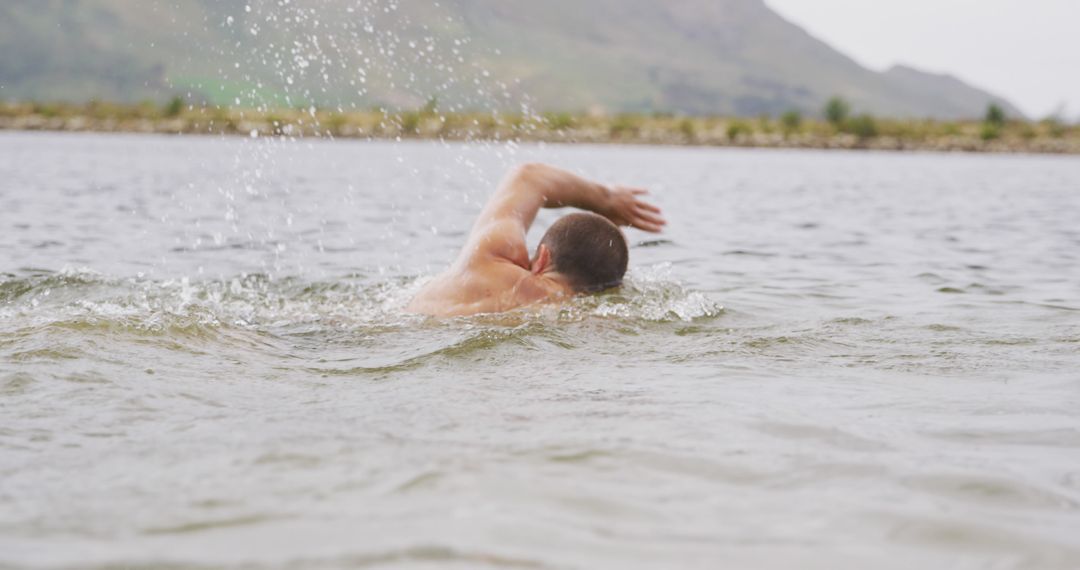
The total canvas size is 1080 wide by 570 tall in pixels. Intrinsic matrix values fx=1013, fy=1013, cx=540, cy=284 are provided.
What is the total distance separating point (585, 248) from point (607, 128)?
2162 inches

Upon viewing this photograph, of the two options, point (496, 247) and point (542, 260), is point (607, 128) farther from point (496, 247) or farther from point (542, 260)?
point (496, 247)

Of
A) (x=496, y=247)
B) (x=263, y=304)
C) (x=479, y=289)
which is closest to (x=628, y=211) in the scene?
(x=496, y=247)

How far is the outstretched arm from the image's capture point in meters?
5.82

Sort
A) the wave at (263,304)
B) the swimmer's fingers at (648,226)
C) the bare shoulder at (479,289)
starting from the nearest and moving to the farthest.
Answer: the wave at (263,304) < the bare shoulder at (479,289) < the swimmer's fingers at (648,226)

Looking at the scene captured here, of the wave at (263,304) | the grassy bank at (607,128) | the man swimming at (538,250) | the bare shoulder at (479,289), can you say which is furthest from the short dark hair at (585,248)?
the grassy bank at (607,128)

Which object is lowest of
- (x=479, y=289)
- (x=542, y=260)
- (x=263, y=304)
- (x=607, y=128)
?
(x=263, y=304)

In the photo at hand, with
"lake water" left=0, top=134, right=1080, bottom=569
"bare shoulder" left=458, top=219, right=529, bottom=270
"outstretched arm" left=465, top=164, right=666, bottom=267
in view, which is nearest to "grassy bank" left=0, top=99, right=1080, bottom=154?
"lake water" left=0, top=134, right=1080, bottom=569

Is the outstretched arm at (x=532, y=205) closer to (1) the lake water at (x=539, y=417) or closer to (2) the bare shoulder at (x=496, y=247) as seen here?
(2) the bare shoulder at (x=496, y=247)

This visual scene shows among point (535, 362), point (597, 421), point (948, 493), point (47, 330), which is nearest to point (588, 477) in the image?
point (597, 421)

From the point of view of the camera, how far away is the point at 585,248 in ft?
19.7

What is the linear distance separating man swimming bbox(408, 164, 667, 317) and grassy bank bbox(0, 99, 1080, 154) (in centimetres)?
4081

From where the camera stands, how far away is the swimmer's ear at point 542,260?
5.94 m

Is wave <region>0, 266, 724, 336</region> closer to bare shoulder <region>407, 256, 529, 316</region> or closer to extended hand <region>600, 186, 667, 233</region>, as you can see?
bare shoulder <region>407, 256, 529, 316</region>

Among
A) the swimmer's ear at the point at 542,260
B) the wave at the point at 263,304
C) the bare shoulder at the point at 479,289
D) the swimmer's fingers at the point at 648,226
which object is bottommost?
the wave at the point at 263,304
